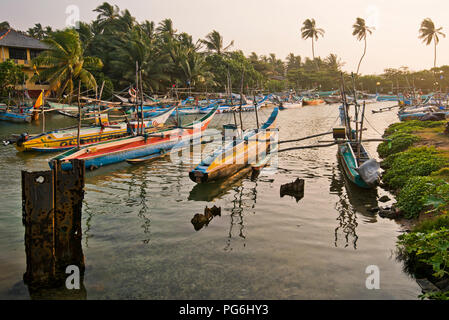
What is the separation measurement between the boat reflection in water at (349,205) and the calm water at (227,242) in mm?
31

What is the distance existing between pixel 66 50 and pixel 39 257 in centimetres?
3624

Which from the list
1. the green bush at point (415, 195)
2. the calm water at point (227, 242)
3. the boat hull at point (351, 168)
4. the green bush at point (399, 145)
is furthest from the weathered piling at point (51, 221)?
the green bush at point (399, 145)

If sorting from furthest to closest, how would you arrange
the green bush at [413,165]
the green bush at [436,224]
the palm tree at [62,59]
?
the palm tree at [62,59]
the green bush at [413,165]
the green bush at [436,224]

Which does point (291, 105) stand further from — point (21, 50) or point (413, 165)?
point (413, 165)

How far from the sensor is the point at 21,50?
44.0 meters

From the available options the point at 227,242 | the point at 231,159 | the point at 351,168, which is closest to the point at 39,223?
the point at 227,242

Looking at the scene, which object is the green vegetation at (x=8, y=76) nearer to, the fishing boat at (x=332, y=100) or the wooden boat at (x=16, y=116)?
the wooden boat at (x=16, y=116)

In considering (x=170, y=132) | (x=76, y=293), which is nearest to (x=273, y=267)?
(x=76, y=293)

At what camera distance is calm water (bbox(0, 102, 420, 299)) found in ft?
22.0

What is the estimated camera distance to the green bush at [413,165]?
12.0m

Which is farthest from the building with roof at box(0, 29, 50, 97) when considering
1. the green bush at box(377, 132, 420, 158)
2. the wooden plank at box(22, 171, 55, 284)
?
the wooden plank at box(22, 171, 55, 284)

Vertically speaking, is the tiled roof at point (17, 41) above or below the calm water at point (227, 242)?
above
